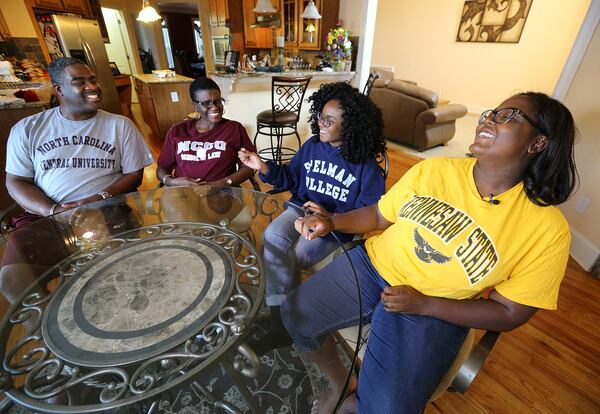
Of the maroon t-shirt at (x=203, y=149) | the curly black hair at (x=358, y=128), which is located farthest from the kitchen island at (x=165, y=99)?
the curly black hair at (x=358, y=128)

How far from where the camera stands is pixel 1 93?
240 centimetres

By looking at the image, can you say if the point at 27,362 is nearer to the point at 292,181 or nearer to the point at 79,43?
the point at 292,181

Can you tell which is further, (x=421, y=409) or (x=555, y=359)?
(x=555, y=359)

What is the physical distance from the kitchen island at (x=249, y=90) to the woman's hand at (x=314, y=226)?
2212mm

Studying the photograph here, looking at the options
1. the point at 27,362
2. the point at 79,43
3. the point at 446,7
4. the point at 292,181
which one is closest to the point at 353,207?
the point at 292,181

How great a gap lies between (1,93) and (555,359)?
14.1 feet

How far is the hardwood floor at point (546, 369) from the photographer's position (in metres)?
1.25

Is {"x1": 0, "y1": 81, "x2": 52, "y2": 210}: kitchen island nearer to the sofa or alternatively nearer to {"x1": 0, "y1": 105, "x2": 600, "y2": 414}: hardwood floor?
{"x1": 0, "y1": 105, "x2": 600, "y2": 414}: hardwood floor

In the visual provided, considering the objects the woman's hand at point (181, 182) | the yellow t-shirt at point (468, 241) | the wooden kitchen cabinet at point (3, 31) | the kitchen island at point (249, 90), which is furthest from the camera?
the wooden kitchen cabinet at point (3, 31)

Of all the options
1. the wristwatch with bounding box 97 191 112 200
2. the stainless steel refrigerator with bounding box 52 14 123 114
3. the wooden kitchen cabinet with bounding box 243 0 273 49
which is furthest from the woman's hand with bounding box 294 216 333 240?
the wooden kitchen cabinet with bounding box 243 0 273 49

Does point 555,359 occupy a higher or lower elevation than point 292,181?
lower

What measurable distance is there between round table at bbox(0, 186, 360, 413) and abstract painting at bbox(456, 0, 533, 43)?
6.77 metres

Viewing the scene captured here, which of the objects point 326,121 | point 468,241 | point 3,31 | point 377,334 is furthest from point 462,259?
point 3,31

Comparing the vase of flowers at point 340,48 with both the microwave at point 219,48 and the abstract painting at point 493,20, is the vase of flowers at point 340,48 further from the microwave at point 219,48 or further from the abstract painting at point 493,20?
the abstract painting at point 493,20
